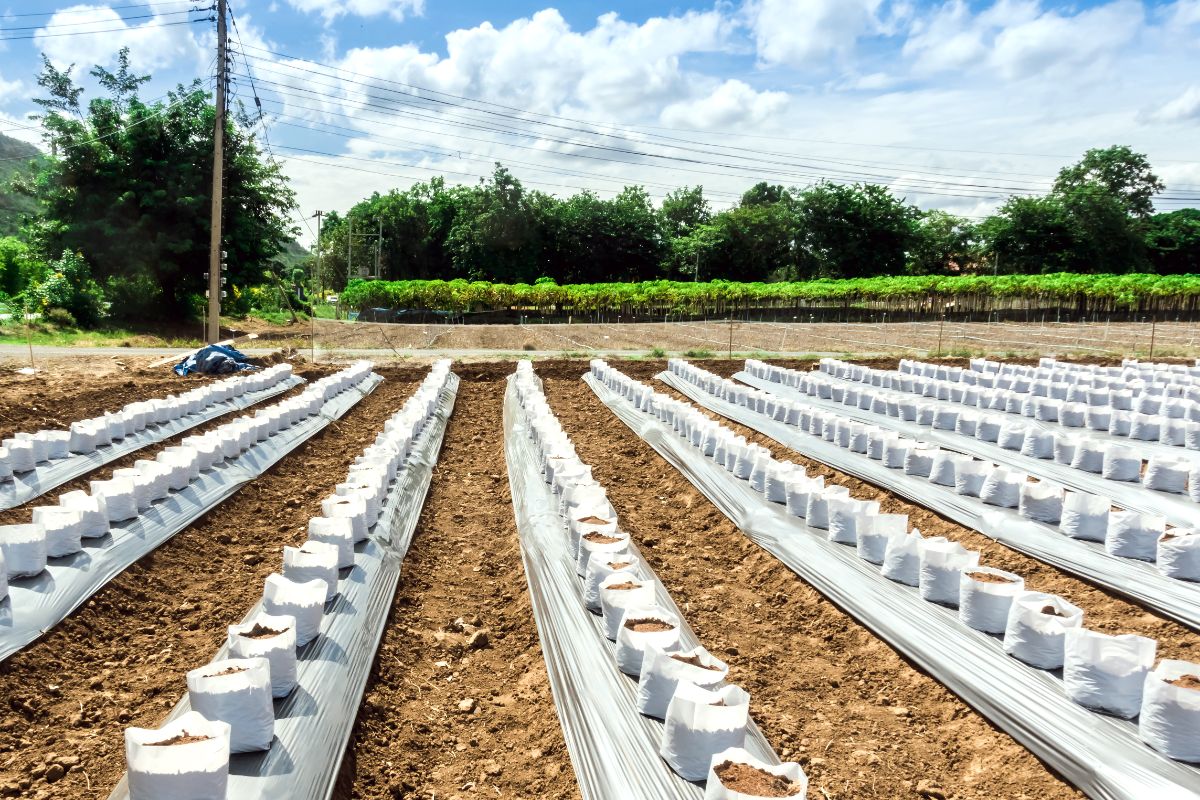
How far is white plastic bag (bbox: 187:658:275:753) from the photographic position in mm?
2674

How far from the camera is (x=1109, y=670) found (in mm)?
3053

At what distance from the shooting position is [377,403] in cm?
1265

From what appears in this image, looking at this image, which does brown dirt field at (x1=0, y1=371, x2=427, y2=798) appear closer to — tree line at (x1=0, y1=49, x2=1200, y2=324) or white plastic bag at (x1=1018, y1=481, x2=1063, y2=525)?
white plastic bag at (x1=1018, y1=481, x2=1063, y2=525)

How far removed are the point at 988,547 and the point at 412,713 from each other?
12.8 ft

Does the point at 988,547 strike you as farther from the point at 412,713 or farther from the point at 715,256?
the point at 715,256

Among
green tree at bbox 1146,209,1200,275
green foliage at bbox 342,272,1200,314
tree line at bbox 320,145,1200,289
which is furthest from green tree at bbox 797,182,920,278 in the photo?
green tree at bbox 1146,209,1200,275

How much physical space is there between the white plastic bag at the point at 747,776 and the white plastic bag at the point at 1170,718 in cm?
139

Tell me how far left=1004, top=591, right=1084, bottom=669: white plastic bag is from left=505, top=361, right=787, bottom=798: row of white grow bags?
4.38 ft

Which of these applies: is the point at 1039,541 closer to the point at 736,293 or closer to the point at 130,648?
the point at 130,648

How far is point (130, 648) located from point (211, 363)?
12.1 metres

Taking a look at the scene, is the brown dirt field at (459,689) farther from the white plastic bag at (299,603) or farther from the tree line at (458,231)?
the tree line at (458,231)

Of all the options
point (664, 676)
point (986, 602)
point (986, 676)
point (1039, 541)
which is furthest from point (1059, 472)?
point (664, 676)

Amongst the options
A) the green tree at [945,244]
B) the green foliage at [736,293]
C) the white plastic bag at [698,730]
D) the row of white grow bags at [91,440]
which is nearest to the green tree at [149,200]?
the green foliage at [736,293]

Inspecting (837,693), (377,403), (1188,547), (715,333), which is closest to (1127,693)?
(837,693)
